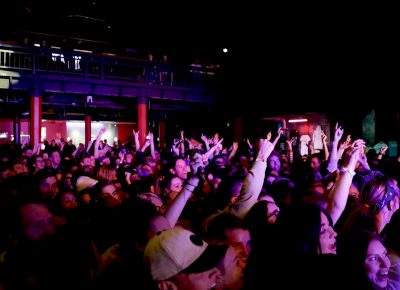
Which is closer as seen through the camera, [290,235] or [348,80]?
[290,235]

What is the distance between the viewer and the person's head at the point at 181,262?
6.05 ft

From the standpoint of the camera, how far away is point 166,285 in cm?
184

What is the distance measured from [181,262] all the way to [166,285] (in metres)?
0.12

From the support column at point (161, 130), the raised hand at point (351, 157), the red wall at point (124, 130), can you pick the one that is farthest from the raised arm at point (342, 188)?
the red wall at point (124, 130)

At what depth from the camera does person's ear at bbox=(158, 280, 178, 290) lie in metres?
1.84

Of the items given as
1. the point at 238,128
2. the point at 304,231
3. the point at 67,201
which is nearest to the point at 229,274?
the point at 304,231

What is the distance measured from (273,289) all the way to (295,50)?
69.2 ft

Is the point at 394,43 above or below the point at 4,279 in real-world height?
above

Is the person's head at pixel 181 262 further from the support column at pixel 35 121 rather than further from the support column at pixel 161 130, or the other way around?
the support column at pixel 161 130

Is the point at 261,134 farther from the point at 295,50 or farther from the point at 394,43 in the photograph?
the point at 394,43

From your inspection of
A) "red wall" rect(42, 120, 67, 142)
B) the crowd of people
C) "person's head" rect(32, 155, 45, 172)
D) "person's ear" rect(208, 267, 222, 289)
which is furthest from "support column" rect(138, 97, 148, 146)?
"person's ear" rect(208, 267, 222, 289)

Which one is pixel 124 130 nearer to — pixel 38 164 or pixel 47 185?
pixel 38 164

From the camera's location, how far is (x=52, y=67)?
1848 centimetres

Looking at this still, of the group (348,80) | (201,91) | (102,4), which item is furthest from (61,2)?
(348,80)
